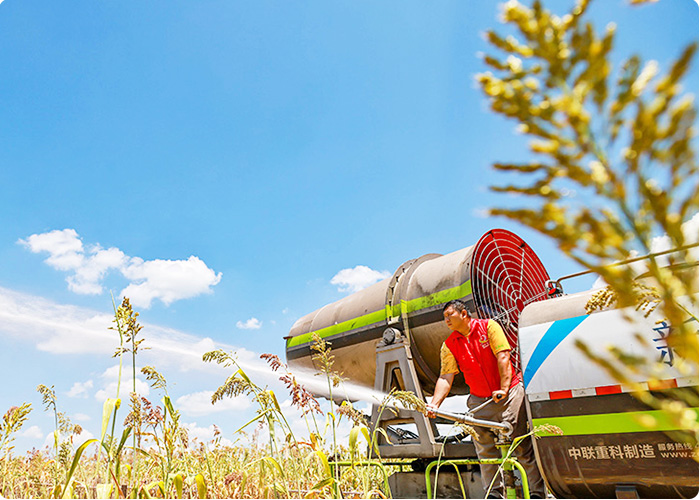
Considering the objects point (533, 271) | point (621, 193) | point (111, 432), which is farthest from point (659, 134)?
point (533, 271)

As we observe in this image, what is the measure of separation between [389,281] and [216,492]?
144 inches

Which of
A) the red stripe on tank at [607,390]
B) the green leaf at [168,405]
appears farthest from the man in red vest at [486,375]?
the green leaf at [168,405]

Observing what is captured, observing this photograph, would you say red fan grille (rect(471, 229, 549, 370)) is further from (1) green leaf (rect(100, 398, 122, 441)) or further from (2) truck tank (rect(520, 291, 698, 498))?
(1) green leaf (rect(100, 398, 122, 441))

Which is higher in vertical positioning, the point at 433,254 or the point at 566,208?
the point at 433,254

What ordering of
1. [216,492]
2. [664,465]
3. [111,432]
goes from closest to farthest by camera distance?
1. [111,432]
2. [216,492]
3. [664,465]

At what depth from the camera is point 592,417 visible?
3.25 m

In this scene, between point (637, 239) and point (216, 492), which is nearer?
point (637, 239)

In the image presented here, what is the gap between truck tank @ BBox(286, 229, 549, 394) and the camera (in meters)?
4.97

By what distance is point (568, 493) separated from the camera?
3.33 metres

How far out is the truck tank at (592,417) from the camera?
2957 mm

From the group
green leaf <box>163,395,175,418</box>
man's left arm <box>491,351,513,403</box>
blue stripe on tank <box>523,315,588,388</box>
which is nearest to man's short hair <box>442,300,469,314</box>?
man's left arm <box>491,351,513,403</box>

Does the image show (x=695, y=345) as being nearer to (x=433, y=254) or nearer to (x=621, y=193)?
(x=621, y=193)

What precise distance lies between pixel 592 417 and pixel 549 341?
22.4 inches

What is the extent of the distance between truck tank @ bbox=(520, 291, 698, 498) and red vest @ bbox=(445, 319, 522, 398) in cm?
70
